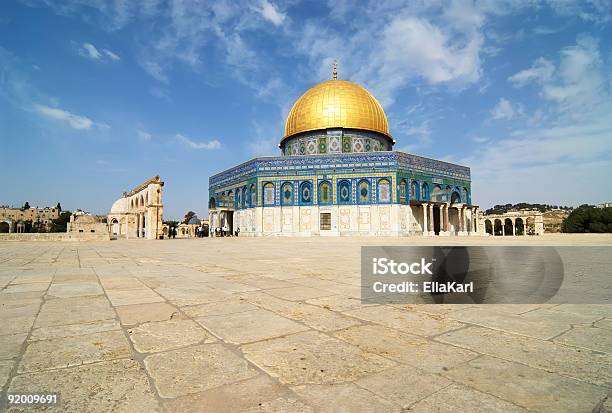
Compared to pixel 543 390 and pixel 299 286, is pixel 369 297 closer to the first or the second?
pixel 299 286

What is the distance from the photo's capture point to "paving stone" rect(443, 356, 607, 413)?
4.84ft

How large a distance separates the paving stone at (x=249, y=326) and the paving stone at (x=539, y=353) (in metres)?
1.10

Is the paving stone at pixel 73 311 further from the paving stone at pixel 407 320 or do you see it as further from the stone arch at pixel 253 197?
the stone arch at pixel 253 197

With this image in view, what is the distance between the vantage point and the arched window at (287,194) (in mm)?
31875

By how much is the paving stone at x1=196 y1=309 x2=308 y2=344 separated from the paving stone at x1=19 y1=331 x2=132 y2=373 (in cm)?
61

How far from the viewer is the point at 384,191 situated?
3028 centimetres

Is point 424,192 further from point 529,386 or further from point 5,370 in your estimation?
point 5,370

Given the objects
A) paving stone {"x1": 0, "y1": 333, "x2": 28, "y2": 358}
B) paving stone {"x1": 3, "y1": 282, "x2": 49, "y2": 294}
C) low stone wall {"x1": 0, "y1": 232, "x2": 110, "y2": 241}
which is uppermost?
low stone wall {"x1": 0, "y1": 232, "x2": 110, "y2": 241}

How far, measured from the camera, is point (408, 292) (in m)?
4.12

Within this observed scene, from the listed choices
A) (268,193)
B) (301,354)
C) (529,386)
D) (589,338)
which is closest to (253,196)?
(268,193)

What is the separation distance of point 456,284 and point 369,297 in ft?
4.20

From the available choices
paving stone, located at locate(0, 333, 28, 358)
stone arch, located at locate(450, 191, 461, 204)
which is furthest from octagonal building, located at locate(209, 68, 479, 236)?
paving stone, located at locate(0, 333, 28, 358)

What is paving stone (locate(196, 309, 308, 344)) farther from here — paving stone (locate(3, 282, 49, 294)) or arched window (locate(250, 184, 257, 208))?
arched window (locate(250, 184, 257, 208))

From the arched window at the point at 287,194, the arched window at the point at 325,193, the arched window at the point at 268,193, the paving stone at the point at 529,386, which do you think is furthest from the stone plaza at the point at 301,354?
the arched window at the point at 268,193
